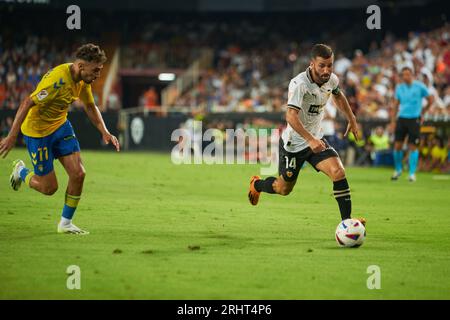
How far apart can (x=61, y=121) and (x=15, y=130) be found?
95 centimetres

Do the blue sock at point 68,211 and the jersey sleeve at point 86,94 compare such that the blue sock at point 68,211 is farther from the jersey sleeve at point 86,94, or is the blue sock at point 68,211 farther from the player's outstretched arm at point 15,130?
the jersey sleeve at point 86,94

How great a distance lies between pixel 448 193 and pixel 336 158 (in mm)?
7680

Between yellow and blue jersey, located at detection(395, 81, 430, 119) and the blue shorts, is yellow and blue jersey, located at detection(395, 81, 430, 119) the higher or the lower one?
the higher one

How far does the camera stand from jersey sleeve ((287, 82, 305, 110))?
32.9 ft

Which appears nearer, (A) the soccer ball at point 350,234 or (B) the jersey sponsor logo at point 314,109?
(A) the soccer ball at point 350,234

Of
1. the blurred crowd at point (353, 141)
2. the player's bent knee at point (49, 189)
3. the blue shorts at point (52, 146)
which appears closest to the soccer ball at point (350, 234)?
the blue shorts at point (52, 146)

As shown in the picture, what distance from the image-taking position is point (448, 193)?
674 inches

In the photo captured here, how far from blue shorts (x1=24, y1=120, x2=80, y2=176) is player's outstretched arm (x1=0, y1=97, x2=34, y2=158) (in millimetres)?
688

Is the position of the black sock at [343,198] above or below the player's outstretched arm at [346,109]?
below

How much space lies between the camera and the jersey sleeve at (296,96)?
10016 millimetres

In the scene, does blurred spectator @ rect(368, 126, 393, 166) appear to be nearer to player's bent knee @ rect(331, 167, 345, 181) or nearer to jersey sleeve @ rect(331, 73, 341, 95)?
jersey sleeve @ rect(331, 73, 341, 95)

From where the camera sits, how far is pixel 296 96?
10055 millimetres

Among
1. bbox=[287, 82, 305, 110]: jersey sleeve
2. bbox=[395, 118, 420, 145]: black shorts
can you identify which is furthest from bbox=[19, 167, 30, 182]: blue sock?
bbox=[395, 118, 420, 145]: black shorts

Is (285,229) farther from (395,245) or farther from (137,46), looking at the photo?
(137,46)
